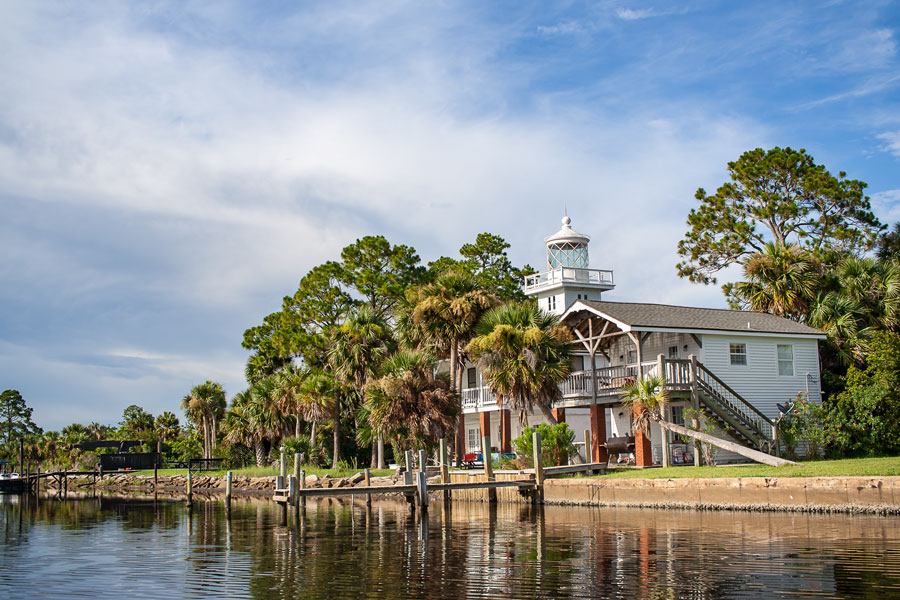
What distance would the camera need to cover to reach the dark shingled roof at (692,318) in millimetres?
34219

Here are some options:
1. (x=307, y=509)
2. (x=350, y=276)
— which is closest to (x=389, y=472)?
(x=307, y=509)

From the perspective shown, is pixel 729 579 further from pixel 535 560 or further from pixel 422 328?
pixel 422 328

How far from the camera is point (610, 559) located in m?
16.8

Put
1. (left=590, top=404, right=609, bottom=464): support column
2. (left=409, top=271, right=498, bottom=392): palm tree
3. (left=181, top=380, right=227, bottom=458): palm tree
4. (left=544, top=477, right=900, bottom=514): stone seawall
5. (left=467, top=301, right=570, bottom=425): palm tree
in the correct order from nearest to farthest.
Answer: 1. (left=544, top=477, right=900, bottom=514): stone seawall
2. (left=467, top=301, right=570, bottom=425): palm tree
3. (left=590, top=404, right=609, bottom=464): support column
4. (left=409, top=271, right=498, bottom=392): palm tree
5. (left=181, top=380, right=227, bottom=458): palm tree

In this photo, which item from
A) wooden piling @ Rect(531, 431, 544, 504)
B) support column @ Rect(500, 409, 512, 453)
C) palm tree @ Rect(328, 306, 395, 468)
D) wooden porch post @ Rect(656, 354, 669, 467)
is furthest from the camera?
palm tree @ Rect(328, 306, 395, 468)

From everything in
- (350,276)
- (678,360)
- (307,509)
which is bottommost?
(307,509)

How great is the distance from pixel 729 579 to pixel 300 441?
34.9m

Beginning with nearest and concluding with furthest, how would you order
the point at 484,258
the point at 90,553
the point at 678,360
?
the point at 90,553 → the point at 678,360 → the point at 484,258

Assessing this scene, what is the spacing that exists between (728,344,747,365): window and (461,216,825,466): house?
40 millimetres

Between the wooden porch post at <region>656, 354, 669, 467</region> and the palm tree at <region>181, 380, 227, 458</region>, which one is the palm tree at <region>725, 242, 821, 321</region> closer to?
the wooden porch post at <region>656, 354, 669, 467</region>

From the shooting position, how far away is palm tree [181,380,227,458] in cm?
6575

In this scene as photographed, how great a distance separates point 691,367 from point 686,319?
354cm

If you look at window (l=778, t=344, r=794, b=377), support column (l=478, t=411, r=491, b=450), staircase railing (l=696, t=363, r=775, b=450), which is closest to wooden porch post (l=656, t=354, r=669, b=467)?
staircase railing (l=696, t=363, r=775, b=450)

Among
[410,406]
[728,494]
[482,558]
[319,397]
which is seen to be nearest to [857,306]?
[728,494]
